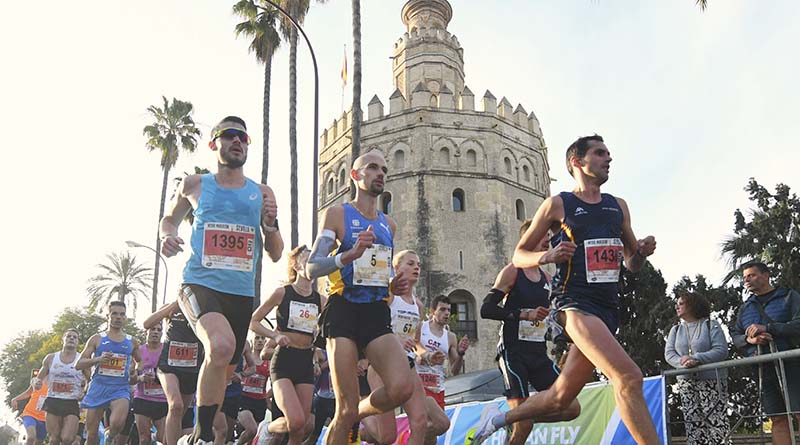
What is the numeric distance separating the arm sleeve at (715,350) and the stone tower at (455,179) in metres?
31.3

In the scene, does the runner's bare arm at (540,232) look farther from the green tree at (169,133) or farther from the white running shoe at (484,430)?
the green tree at (169,133)

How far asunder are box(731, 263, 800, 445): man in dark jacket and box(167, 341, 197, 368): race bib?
629cm

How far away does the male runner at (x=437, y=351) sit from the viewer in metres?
8.30

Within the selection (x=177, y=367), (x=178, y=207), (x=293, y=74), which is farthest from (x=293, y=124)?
(x=178, y=207)

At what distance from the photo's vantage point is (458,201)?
43.0m

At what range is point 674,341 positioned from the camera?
8.18 metres

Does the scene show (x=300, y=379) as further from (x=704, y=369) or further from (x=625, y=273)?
(x=704, y=369)

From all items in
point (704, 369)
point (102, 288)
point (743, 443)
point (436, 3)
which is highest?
point (436, 3)

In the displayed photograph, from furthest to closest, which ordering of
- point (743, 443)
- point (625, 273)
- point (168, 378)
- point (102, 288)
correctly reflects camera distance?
1. point (102, 288)
2. point (743, 443)
3. point (168, 378)
4. point (625, 273)

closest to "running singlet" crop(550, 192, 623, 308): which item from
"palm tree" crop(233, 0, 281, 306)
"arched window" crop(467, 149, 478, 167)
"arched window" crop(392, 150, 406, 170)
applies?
"palm tree" crop(233, 0, 281, 306)

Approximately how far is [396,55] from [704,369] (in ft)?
149

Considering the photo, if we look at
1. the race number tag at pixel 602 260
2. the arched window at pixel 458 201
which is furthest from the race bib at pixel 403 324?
the arched window at pixel 458 201

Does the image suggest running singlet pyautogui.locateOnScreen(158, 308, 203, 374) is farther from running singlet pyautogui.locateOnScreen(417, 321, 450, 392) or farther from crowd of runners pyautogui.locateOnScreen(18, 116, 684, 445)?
running singlet pyautogui.locateOnScreen(417, 321, 450, 392)

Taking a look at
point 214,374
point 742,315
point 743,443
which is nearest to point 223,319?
point 214,374
